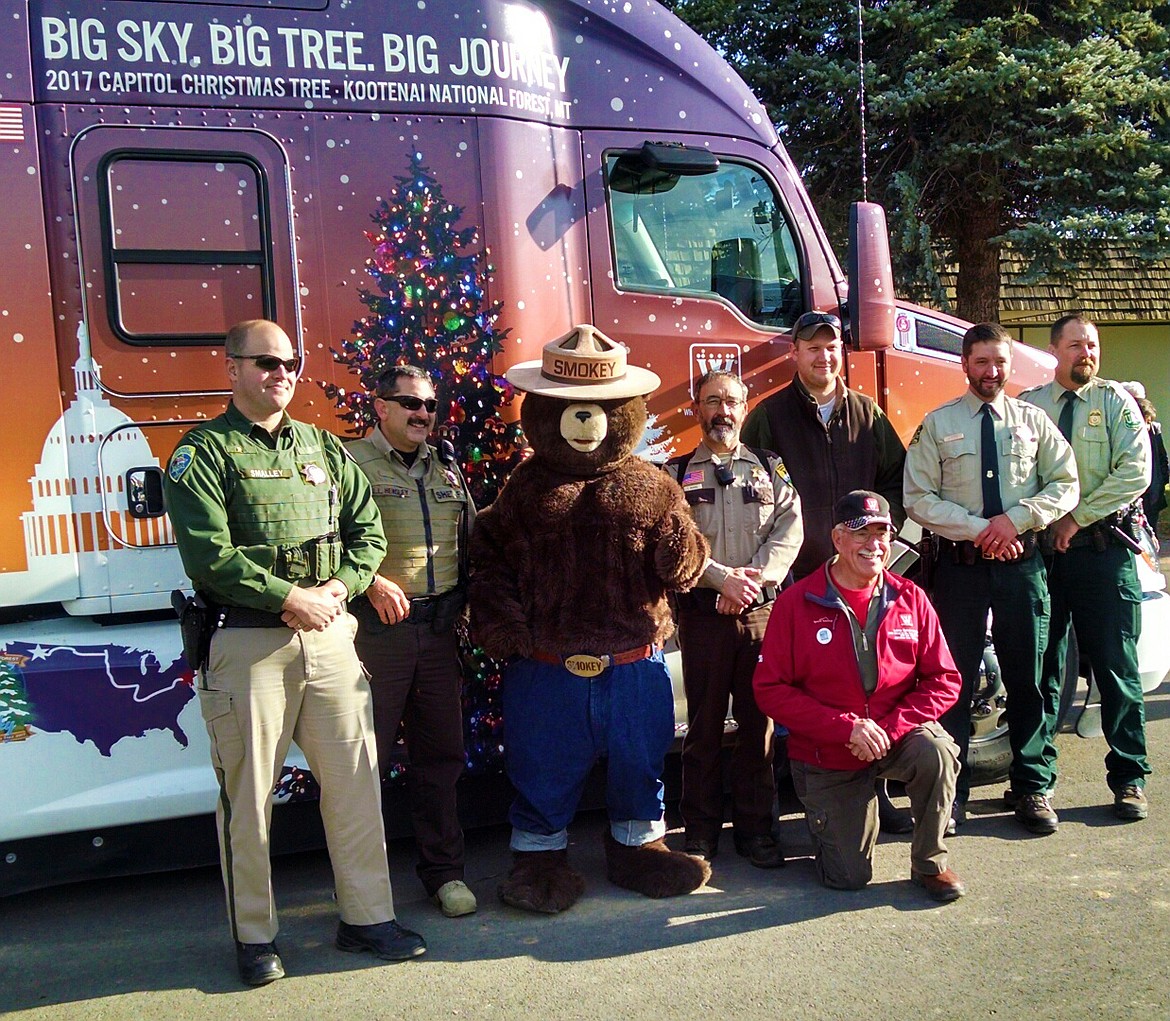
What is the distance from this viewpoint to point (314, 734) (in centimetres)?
321

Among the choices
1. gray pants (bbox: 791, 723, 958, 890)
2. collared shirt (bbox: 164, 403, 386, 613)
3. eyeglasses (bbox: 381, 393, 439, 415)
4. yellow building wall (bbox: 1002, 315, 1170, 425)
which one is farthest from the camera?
yellow building wall (bbox: 1002, 315, 1170, 425)

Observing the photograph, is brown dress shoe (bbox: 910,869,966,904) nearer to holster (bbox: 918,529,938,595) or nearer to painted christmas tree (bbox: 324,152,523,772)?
holster (bbox: 918,529,938,595)

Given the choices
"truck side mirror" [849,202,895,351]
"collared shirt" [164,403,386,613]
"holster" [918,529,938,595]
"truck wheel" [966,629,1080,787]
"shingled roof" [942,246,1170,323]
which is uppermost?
"shingled roof" [942,246,1170,323]

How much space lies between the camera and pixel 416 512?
11.6ft

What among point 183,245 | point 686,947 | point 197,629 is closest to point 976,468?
point 686,947

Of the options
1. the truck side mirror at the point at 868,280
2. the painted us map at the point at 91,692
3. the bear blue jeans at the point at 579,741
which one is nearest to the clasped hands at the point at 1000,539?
the truck side mirror at the point at 868,280

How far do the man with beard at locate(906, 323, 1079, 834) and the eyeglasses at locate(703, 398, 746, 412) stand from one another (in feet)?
2.49

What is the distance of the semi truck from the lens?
3.38 metres

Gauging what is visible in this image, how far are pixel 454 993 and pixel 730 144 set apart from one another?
315 cm

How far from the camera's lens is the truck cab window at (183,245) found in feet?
11.3

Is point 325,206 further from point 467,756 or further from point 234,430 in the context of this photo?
point 467,756

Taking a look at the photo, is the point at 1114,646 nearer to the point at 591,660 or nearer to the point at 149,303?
the point at 591,660

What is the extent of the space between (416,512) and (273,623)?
0.64 meters

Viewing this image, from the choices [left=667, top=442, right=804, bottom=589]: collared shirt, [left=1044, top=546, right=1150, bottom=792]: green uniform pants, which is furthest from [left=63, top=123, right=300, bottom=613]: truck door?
[left=1044, top=546, right=1150, bottom=792]: green uniform pants
